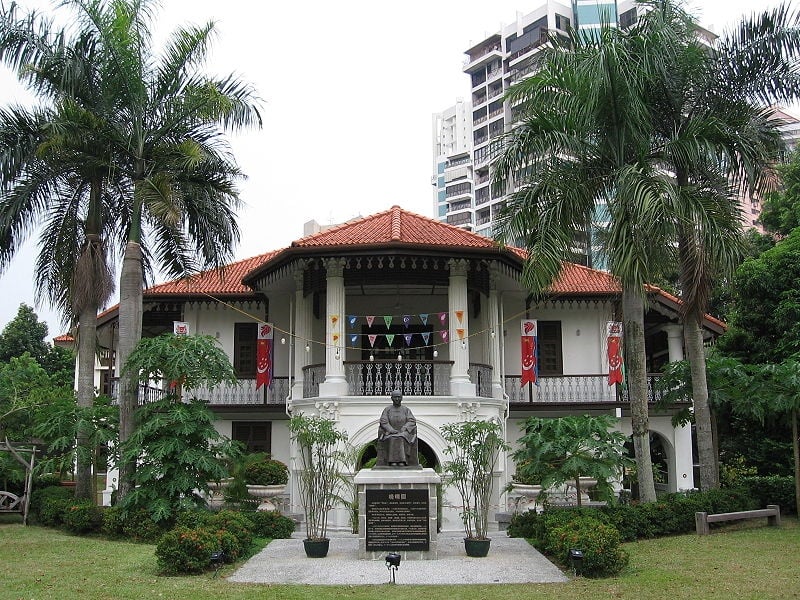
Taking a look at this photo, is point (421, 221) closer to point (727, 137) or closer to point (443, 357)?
point (443, 357)

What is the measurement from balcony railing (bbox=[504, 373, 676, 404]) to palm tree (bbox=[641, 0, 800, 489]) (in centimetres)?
484

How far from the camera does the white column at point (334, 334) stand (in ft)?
58.6

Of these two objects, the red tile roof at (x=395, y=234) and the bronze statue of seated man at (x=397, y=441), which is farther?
the red tile roof at (x=395, y=234)

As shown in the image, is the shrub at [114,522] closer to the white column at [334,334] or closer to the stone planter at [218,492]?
the stone planter at [218,492]

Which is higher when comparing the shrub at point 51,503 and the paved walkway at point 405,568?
the shrub at point 51,503

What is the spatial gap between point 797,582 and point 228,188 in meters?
13.3

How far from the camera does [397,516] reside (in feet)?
42.8

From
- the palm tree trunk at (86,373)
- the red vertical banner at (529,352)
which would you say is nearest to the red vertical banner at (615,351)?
the red vertical banner at (529,352)

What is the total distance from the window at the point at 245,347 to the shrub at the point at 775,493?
13.1m

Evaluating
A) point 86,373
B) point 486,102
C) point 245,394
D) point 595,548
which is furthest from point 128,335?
point 486,102

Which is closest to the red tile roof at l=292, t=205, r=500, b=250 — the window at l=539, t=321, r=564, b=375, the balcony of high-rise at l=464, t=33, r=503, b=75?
the window at l=539, t=321, r=564, b=375

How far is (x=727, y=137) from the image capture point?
1591 centimetres

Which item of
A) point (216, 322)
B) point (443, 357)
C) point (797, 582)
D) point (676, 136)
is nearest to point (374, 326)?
point (443, 357)

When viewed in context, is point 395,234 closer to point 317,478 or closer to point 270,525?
point 317,478
